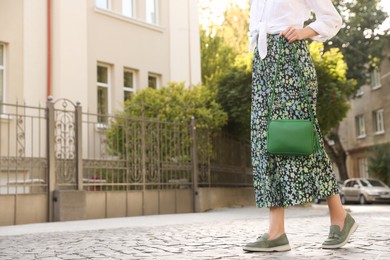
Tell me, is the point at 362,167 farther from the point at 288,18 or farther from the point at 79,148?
the point at 288,18

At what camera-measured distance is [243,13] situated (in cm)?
3297

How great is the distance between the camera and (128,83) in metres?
18.4

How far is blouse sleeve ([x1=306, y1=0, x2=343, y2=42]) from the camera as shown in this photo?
14.8ft

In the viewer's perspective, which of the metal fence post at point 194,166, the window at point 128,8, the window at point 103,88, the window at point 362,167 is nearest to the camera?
the metal fence post at point 194,166

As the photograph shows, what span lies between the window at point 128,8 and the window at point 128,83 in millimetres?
1670

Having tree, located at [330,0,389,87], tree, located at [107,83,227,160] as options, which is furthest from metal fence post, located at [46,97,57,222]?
tree, located at [330,0,389,87]

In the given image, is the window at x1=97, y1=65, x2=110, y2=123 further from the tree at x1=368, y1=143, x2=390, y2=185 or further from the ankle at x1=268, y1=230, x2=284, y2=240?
the tree at x1=368, y1=143, x2=390, y2=185

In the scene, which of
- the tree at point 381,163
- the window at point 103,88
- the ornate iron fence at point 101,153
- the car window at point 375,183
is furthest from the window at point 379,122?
the window at point 103,88

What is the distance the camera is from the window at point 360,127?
44125 millimetres

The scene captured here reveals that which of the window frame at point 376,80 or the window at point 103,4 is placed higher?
the window frame at point 376,80

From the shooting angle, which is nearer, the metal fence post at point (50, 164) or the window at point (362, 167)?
the metal fence post at point (50, 164)

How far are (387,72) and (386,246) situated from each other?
122 feet

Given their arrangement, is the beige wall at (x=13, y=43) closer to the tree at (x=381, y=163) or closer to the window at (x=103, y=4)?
the window at (x=103, y=4)

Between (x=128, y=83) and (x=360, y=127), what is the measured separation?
96.9ft
